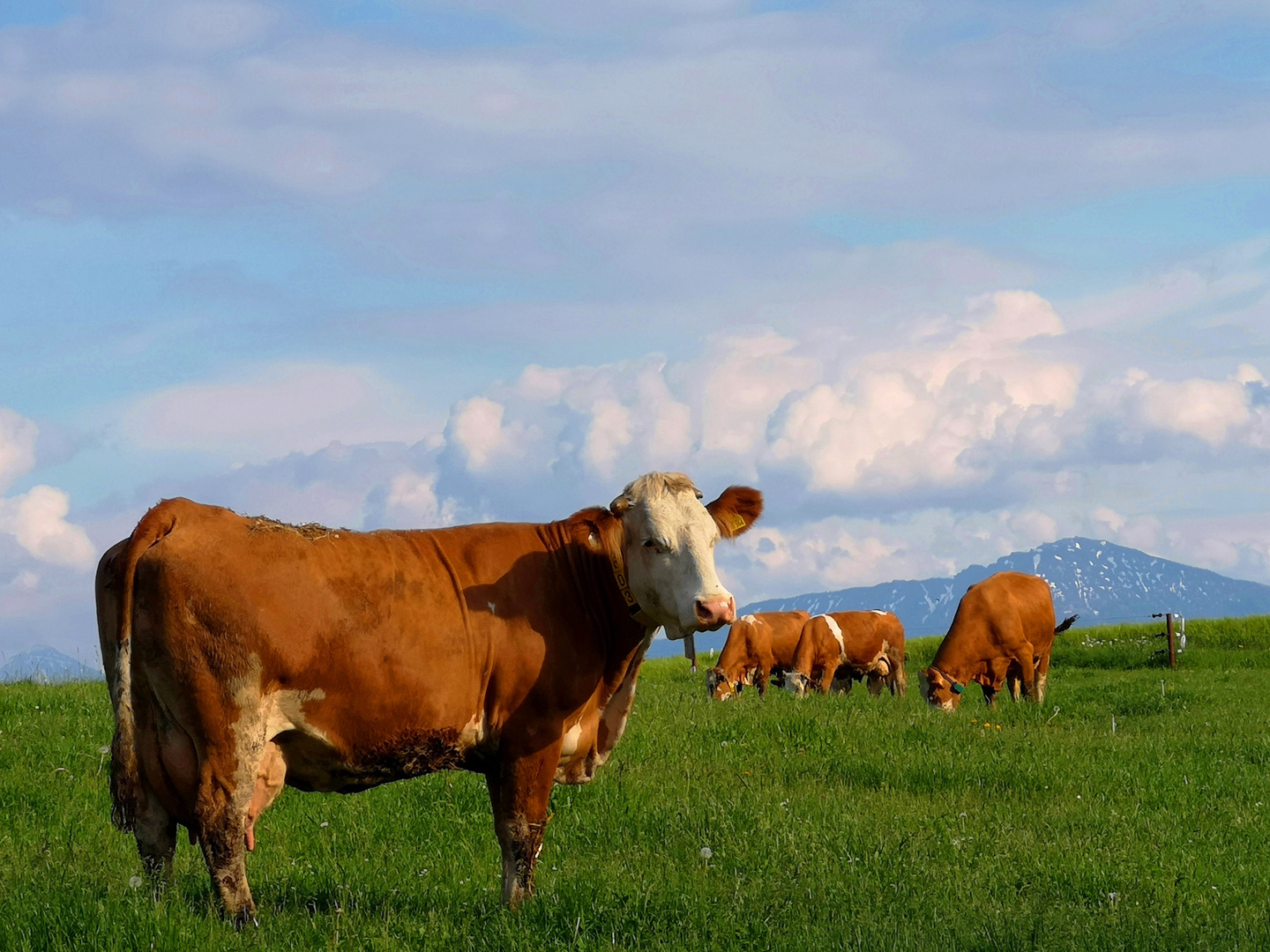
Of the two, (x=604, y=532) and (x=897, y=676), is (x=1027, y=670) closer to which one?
(x=897, y=676)

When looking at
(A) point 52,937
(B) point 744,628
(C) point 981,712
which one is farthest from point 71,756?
(B) point 744,628

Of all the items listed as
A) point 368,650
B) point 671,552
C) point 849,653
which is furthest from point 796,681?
point 368,650

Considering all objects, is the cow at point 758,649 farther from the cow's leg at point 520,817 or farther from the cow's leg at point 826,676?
the cow's leg at point 520,817

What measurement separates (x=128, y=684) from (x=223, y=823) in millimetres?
860

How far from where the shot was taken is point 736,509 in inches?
311

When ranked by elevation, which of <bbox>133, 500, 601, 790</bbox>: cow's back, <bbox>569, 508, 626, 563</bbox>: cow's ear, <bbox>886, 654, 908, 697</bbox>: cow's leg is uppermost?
<bbox>569, 508, 626, 563</bbox>: cow's ear

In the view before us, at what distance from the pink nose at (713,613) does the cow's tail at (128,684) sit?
9.14ft

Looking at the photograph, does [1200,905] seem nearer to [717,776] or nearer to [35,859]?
[717,776]

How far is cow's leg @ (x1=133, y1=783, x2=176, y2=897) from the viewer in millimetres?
6344

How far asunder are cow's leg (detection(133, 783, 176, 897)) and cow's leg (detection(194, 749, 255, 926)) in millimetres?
418

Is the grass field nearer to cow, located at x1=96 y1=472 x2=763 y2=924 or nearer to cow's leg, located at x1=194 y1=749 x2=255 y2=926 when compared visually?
cow's leg, located at x1=194 y1=749 x2=255 y2=926

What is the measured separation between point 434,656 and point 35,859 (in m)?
3.28

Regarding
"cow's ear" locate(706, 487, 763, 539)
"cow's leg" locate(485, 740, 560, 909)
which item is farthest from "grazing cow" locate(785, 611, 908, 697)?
"cow's leg" locate(485, 740, 560, 909)

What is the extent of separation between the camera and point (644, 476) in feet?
23.8
